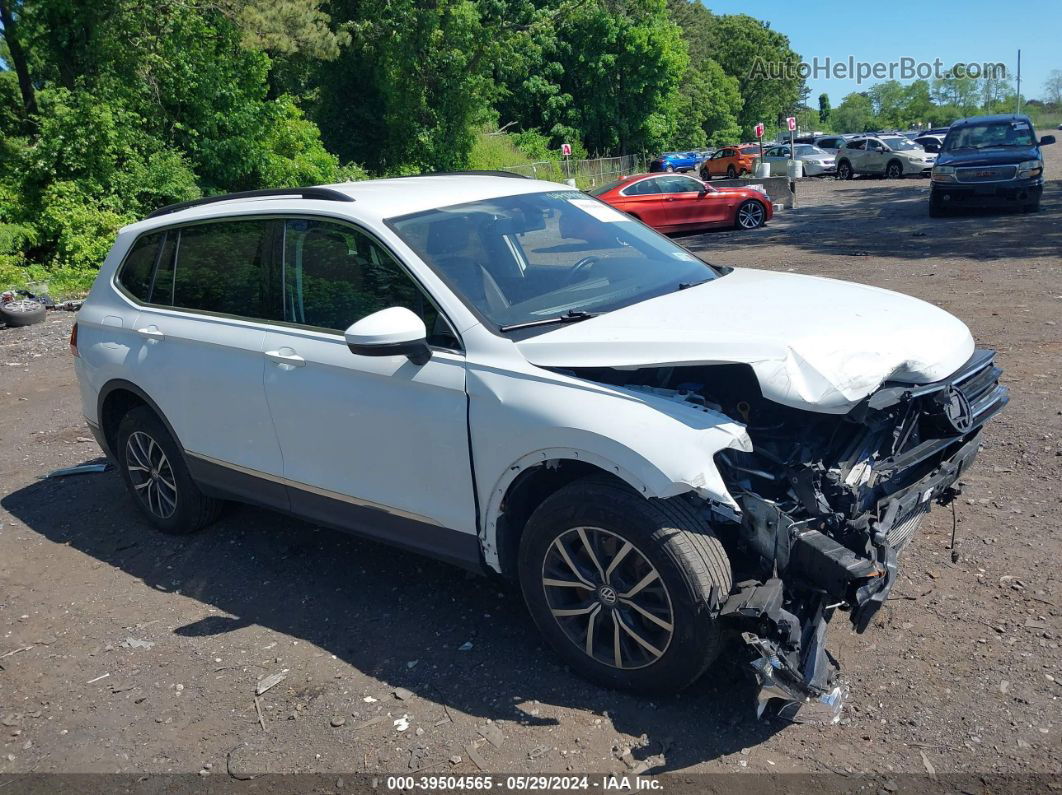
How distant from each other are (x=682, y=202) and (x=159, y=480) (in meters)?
16.3

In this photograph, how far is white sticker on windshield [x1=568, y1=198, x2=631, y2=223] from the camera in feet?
15.9

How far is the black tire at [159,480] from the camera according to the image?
17.0ft

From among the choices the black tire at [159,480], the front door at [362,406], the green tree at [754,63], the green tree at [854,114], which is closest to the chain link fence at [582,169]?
the black tire at [159,480]

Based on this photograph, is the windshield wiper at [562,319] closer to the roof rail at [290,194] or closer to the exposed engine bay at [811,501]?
the exposed engine bay at [811,501]

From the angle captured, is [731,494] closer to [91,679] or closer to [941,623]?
[941,623]

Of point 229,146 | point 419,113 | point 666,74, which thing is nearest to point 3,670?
point 229,146

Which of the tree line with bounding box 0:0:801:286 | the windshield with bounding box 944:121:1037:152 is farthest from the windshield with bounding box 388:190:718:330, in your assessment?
the windshield with bounding box 944:121:1037:152

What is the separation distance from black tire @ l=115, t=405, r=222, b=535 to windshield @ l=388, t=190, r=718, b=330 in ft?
7.05

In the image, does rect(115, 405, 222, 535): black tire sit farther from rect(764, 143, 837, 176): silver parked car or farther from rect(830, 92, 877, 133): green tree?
rect(830, 92, 877, 133): green tree

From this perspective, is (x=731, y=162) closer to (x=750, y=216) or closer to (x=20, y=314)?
(x=750, y=216)

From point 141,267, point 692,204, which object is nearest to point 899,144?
point 692,204

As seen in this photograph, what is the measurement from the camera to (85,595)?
4891mm

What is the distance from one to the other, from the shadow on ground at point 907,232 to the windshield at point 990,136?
1.33 metres

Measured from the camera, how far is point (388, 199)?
430 cm
